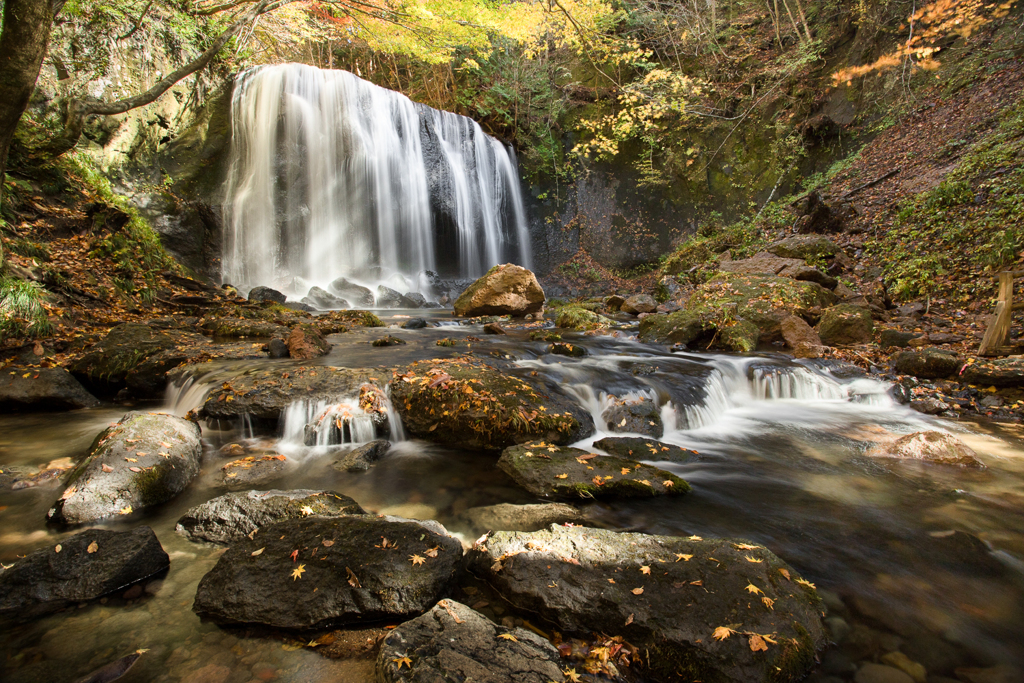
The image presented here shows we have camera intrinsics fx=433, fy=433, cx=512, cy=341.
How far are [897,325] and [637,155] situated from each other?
1359cm

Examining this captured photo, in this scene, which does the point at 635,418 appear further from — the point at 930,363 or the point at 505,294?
the point at 505,294

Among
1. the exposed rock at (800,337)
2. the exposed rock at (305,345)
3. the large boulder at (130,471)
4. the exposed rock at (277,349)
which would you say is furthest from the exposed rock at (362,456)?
the exposed rock at (800,337)

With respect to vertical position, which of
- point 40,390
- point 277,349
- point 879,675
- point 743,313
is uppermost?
point 743,313

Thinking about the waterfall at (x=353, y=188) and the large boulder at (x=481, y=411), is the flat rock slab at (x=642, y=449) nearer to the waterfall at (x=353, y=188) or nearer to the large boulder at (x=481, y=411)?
the large boulder at (x=481, y=411)

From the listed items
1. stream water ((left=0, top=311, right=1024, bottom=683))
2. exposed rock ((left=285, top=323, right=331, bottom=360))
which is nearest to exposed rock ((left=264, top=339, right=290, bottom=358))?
exposed rock ((left=285, top=323, right=331, bottom=360))

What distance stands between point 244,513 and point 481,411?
225 centimetres

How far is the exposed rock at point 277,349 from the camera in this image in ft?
21.1

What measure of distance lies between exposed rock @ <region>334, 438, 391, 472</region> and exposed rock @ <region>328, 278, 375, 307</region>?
1093cm

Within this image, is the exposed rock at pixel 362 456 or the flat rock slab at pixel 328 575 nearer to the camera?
the flat rock slab at pixel 328 575

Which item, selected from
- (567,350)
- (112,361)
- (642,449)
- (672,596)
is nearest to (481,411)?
(642,449)

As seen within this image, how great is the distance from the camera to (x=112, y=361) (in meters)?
5.57

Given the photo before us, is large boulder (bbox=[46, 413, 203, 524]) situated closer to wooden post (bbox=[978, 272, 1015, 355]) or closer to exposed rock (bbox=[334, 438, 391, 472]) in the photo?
exposed rock (bbox=[334, 438, 391, 472])

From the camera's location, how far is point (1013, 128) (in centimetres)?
960

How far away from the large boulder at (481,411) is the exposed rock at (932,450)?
3008mm
